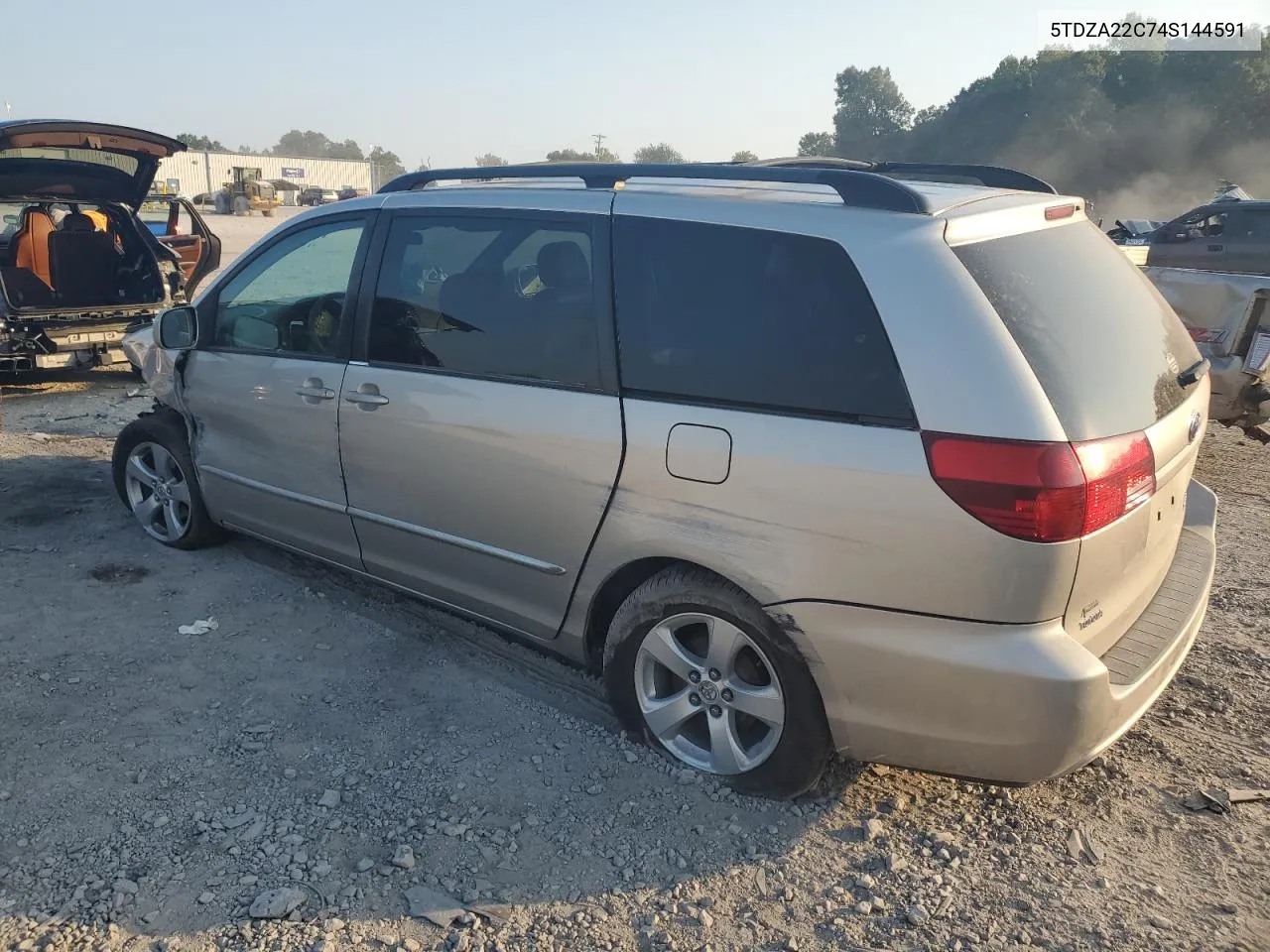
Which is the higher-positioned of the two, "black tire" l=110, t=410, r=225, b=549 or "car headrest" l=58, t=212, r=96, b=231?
"car headrest" l=58, t=212, r=96, b=231

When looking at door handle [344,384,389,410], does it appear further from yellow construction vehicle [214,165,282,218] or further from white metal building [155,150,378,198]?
white metal building [155,150,378,198]

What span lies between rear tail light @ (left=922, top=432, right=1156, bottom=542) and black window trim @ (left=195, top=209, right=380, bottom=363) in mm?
2333

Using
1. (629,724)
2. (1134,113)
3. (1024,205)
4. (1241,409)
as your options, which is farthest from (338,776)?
(1134,113)

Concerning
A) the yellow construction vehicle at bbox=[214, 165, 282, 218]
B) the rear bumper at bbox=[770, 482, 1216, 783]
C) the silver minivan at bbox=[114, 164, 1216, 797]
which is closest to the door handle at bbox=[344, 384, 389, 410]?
the silver minivan at bbox=[114, 164, 1216, 797]

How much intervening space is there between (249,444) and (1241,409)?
5991 millimetres

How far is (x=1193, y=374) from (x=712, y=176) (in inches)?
66.1

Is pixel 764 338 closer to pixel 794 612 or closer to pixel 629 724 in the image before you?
pixel 794 612

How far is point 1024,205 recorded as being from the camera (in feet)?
9.23

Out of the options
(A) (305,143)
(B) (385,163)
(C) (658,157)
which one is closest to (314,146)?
(A) (305,143)

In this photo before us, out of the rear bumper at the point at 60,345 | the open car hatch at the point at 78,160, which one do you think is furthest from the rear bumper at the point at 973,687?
the open car hatch at the point at 78,160

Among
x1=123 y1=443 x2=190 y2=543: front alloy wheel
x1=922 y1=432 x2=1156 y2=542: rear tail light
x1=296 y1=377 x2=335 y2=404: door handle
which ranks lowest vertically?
x1=123 y1=443 x2=190 y2=543: front alloy wheel

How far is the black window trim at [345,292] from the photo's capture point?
368 cm

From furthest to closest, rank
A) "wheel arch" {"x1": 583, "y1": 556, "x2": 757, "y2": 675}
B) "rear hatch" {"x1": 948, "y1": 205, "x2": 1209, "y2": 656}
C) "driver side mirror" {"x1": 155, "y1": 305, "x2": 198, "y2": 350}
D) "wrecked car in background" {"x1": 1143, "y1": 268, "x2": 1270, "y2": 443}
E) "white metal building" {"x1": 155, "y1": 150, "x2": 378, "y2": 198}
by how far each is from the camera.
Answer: "white metal building" {"x1": 155, "y1": 150, "x2": 378, "y2": 198}
"wrecked car in background" {"x1": 1143, "y1": 268, "x2": 1270, "y2": 443}
"driver side mirror" {"x1": 155, "y1": 305, "x2": 198, "y2": 350}
"wheel arch" {"x1": 583, "y1": 556, "x2": 757, "y2": 675}
"rear hatch" {"x1": 948, "y1": 205, "x2": 1209, "y2": 656}

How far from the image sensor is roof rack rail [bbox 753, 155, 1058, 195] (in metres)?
3.39
